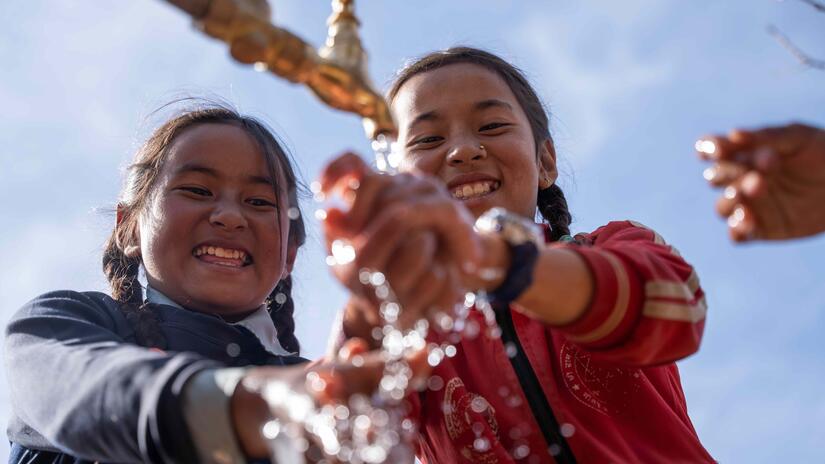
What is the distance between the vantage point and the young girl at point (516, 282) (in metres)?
1.47

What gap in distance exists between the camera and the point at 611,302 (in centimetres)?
190

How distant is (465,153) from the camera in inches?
104

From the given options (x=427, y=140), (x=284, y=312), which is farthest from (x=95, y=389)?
(x=284, y=312)

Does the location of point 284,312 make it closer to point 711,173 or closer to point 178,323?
point 178,323

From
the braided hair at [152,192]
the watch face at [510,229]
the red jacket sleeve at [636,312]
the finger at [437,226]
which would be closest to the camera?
the finger at [437,226]

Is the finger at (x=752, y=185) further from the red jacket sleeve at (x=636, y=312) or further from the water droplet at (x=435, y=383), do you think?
the water droplet at (x=435, y=383)

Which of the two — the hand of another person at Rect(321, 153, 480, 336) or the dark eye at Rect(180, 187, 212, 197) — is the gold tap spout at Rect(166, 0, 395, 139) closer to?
the hand of another person at Rect(321, 153, 480, 336)

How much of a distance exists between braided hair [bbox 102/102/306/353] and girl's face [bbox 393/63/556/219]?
1.37ft

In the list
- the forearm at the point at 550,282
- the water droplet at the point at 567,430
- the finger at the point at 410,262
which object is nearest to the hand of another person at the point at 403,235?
the finger at the point at 410,262

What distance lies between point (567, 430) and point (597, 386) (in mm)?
167

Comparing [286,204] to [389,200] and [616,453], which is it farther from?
[389,200]

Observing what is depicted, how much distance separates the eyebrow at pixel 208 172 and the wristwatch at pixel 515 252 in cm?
116

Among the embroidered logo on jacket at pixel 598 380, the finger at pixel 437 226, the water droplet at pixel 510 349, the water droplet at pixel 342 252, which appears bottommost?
the embroidered logo on jacket at pixel 598 380

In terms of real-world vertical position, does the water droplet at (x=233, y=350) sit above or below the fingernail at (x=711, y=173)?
below
